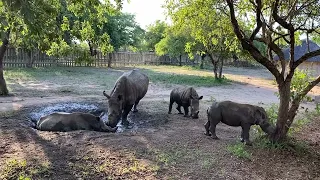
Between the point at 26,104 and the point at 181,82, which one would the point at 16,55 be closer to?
the point at 181,82

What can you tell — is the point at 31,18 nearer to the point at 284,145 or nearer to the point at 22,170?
the point at 22,170

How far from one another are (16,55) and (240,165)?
2700 cm

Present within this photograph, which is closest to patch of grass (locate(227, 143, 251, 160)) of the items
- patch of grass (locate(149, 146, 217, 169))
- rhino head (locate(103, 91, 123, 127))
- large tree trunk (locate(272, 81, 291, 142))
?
patch of grass (locate(149, 146, 217, 169))

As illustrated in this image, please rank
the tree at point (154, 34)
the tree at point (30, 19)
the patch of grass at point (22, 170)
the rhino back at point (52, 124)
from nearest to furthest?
the tree at point (30, 19), the patch of grass at point (22, 170), the rhino back at point (52, 124), the tree at point (154, 34)

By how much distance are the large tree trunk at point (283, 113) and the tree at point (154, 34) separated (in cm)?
4866

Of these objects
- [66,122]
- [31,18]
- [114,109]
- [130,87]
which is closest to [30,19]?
[31,18]

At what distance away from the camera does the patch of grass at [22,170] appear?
536 centimetres

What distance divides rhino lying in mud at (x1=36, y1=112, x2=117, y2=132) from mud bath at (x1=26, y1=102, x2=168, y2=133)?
0.47 metres

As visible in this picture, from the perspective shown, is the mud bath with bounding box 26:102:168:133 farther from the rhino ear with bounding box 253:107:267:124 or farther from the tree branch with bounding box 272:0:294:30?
the tree branch with bounding box 272:0:294:30

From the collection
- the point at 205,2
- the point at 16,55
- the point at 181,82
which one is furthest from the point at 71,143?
the point at 16,55

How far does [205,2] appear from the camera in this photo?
364 inches

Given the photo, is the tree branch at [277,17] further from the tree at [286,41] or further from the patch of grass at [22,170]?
the patch of grass at [22,170]

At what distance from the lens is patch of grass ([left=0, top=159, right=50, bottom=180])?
17.6ft

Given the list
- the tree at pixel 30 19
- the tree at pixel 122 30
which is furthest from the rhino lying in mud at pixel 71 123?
the tree at pixel 122 30
